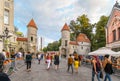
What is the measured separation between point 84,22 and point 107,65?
78.2 metres

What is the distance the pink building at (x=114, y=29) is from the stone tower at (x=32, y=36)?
52.1 m

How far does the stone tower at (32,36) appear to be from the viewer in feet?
319

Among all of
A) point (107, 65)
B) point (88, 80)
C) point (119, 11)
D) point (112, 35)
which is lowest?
point (88, 80)

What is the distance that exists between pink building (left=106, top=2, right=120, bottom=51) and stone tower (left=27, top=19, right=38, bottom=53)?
52.1m

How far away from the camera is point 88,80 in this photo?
1764 cm

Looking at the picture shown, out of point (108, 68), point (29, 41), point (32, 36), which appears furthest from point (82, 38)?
point (108, 68)

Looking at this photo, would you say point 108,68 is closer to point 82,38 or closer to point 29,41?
point 29,41

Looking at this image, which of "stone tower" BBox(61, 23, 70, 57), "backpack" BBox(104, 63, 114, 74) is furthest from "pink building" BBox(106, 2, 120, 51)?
"stone tower" BBox(61, 23, 70, 57)

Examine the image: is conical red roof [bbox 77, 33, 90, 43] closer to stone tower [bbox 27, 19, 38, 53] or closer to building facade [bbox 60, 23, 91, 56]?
building facade [bbox 60, 23, 91, 56]

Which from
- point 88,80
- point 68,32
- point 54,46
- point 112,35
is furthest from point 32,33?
point 88,80

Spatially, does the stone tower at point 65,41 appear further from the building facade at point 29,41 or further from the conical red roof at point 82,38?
the building facade at point 29,41

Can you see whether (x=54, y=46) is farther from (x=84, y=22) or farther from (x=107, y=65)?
(x=107, y=65)

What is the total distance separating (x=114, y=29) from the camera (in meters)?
44.5

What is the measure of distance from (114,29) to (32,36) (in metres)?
58.1
